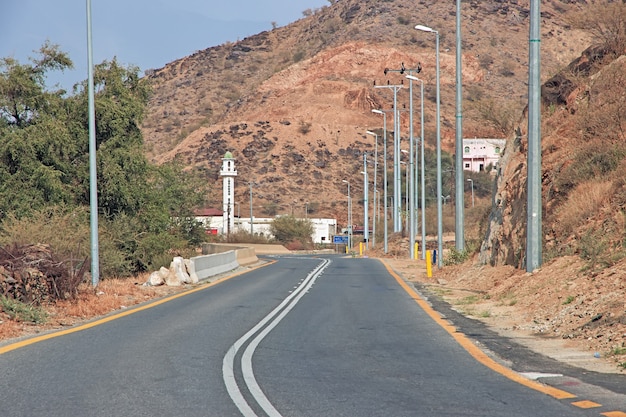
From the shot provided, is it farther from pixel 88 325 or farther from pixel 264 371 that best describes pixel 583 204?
Answer: pixel 264 371

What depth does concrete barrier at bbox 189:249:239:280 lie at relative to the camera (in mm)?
30605

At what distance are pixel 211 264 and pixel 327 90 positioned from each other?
115m

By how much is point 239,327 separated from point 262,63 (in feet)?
587

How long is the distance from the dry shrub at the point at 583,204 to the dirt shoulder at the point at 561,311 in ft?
5.80

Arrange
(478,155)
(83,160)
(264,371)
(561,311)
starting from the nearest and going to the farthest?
(264,371)
(561,311)
(83,160)
(478,155)

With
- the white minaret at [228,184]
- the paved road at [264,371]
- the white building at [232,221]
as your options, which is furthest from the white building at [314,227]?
A: the paved road at [264,371]

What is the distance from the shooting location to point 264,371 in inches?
392

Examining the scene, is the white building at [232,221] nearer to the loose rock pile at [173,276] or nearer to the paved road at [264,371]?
the loose rock pile at [173,276]

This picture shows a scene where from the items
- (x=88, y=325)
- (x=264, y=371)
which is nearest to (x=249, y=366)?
(x=264, y=371)

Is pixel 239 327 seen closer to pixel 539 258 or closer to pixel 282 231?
pixel 539 258

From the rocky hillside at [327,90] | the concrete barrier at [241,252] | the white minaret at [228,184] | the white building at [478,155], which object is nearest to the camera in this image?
the concrete barrier at [241,252]

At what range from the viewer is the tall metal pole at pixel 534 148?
1862 cm

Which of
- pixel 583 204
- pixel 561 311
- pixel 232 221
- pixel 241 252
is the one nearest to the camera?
pixel 561 311

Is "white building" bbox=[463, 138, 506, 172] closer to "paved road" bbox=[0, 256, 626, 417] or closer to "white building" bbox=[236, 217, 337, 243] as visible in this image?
"white building" bbox=[236, 217, 337, 243]
